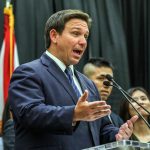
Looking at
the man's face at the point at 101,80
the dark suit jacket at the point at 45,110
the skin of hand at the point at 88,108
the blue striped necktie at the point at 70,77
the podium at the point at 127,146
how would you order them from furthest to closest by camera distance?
1. the man's face at the point at 101,80
2. the blue striped necktie at the point at 70,77
3. the dark suit jacket at the point at 45,110
4. the skin of hand at the point at 88,108
5. the podium at the point at 127,146

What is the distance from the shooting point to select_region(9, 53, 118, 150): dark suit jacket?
64.5 inches

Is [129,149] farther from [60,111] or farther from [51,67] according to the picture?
[51,67]

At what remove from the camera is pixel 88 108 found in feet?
5.05

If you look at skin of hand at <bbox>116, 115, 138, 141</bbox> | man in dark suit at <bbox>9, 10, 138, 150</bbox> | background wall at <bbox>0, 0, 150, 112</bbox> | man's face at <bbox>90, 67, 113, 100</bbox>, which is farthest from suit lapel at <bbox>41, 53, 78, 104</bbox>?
background wall at <bbox>0, 0, 150, 112</bbox>

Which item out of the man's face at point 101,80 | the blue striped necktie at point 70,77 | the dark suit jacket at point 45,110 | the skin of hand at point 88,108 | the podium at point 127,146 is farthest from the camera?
the man's face at point 101,80

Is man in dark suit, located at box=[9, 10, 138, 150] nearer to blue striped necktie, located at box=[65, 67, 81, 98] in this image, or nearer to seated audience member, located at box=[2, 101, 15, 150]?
blue striped necktie, located at box=[65, 67, 81, 98]

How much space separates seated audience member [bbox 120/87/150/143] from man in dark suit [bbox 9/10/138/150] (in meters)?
0.91

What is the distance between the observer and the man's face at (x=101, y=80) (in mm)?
3102

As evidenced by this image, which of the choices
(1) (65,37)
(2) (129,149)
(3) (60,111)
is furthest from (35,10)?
(2) (129,149)

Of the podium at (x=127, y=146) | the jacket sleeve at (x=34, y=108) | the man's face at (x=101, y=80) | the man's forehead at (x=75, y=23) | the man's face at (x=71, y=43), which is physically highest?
the man's forehead at (x=75, y=23)

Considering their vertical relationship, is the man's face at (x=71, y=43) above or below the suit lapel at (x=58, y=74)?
above

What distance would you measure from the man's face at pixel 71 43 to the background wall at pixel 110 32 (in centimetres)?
188

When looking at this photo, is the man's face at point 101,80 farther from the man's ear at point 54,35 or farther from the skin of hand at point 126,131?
the skin of hand at point 126,131

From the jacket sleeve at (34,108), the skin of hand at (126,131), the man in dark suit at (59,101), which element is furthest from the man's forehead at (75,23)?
the skin of hand at (126,131)
